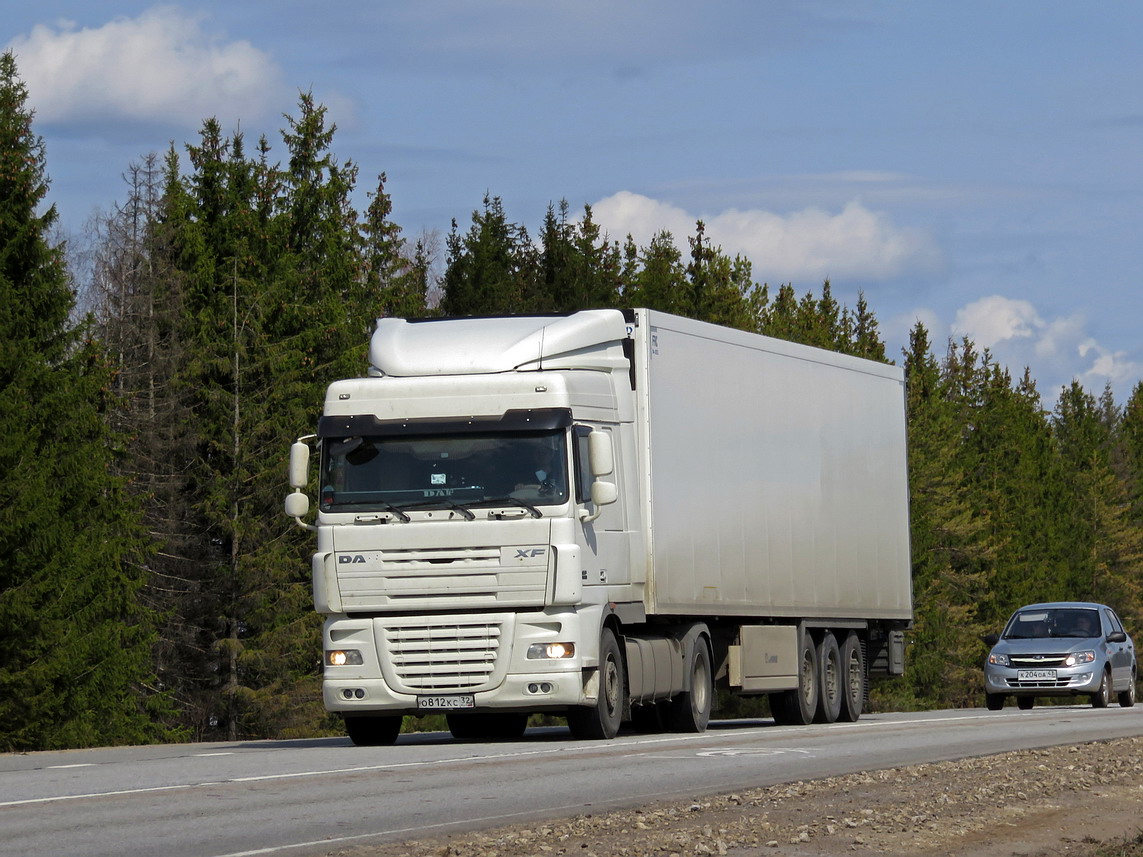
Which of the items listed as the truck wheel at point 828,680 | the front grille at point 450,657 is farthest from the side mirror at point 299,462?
the truck wheel at point 828,680

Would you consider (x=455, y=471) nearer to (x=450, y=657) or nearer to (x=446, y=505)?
(x=446, y=505)

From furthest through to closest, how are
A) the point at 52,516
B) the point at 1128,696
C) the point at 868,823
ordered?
the point at 52,516
the point at 1128,696
the point at 868,823

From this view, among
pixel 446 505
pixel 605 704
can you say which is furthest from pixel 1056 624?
pixel 446 505

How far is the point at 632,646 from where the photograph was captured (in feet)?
62.9

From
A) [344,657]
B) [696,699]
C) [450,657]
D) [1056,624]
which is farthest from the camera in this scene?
[1056,624]

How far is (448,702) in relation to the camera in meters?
17.8

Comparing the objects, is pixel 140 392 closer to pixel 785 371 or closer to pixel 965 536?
pixel 785 371

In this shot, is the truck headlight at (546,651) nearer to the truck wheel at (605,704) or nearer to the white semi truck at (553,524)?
the white semi truck at (553,524)

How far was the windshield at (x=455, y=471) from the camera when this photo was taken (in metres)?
17.8

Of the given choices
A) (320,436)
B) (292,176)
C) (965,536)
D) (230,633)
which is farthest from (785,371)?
(965,536)

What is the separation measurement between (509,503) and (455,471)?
0.59 metres

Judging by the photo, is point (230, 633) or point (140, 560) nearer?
point (140, 560)

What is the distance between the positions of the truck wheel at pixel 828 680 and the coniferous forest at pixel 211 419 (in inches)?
570

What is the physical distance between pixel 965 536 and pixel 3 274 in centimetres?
4880
